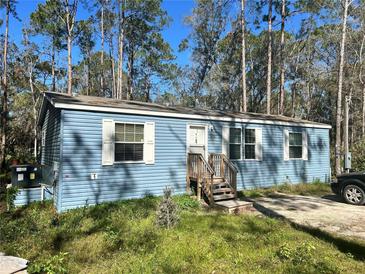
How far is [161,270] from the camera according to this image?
4.00m

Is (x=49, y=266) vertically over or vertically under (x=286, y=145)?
under

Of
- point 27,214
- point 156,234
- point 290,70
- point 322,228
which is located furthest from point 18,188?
point 290,70

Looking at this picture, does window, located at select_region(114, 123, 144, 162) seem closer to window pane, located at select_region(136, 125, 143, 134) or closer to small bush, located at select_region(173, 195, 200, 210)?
window pane, located at select_region(136, 125, 143, 134)

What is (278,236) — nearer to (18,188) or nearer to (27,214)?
(27,214)

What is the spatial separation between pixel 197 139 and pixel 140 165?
2.56 meters

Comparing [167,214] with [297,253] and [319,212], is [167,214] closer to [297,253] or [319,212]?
[297,253]

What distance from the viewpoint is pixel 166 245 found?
4.89m

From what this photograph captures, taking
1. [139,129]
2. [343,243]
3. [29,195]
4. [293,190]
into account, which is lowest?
[343,243]

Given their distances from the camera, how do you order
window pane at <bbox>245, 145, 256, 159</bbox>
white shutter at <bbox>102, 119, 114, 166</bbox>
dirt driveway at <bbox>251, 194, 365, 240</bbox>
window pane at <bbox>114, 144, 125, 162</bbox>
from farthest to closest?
window pane at <bbox>245, 145, 256, 159</bbox>, window pane at <bbox>114, 144, 125, 162</bbox>, white shutter at <bbox>102, 119, 114, 166</bbox>, dirt driveway at <bbox>251, 194, 365, 240</bbox>

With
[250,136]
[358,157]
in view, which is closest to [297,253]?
[250,136]

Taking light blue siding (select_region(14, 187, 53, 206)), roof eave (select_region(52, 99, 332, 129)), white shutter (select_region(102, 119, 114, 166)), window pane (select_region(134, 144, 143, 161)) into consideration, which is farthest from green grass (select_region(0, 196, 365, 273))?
roof eave (select_region(52, 99, 332, 129))

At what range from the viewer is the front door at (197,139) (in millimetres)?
9950

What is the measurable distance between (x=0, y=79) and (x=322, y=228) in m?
24.0

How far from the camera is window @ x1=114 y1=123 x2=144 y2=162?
834cm
